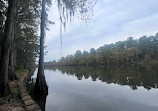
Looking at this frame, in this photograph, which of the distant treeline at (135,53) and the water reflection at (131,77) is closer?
the water reflection at (131,77)

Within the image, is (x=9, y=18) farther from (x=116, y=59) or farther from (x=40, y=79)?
(x=116, y=59)

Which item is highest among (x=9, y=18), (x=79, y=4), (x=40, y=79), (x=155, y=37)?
(x=155, y=37)

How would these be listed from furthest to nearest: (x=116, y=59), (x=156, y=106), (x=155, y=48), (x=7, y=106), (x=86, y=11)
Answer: (x=116, y=59), (x=155, y=48), (x=86, y=11), (x=156, y=106), (x=7, y=106)

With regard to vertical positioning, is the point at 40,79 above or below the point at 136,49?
below

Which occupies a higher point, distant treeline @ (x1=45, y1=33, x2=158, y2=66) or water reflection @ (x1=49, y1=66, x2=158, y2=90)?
distant treeline @ (x1=45, y1=33, x2=158, y2=66)

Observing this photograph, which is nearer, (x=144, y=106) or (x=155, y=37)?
(x=144, y=106)

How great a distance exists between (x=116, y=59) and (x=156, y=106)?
77.4 m

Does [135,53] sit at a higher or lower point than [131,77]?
higher

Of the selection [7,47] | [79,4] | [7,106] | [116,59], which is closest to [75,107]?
[7,106]

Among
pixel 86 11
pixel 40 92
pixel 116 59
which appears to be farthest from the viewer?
pixel 116 59

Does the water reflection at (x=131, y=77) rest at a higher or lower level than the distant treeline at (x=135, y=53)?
lower

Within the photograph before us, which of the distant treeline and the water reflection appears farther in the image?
the distant treeline

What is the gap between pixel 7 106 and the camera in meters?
7.64

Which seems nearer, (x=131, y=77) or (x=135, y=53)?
(x=131, y=77)
